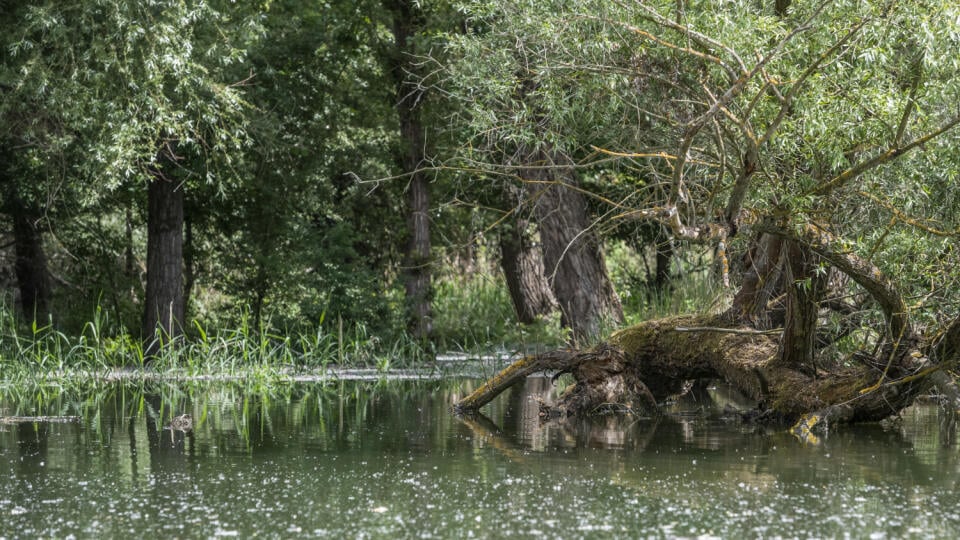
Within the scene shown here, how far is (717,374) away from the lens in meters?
10.2

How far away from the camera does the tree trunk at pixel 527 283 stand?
18422 mm

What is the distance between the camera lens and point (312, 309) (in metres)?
15.3

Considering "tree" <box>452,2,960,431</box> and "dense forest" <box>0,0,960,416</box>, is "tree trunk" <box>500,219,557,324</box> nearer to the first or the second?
"dense forest" <box>0,0,960,416</box>

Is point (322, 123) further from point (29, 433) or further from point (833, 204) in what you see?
point (833, 204)

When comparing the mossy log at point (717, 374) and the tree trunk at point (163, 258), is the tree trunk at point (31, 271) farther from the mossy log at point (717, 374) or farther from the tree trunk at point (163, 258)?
the mossy log at point (717, 374)

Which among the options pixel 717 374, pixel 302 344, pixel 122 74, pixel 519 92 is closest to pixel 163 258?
pixel 302 344

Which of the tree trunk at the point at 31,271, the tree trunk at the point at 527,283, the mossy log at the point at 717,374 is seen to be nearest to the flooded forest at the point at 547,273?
the mossy log at the point at 717,374

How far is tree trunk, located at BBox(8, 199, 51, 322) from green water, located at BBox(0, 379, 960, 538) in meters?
7.71

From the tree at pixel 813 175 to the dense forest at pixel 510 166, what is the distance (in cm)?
3

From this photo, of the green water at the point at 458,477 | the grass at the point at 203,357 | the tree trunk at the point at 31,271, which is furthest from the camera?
the tree trunk at the point at 31,271

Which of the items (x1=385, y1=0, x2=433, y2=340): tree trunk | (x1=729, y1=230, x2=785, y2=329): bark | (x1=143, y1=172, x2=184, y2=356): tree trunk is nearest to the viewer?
(x1=729, y1=230, x2=785, y2=329): bark

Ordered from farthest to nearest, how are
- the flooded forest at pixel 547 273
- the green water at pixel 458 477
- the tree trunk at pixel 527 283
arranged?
the tree trunk at pixel 527 283 < the flooded forest at pixel 547 273 < the green water at pixel 458 477

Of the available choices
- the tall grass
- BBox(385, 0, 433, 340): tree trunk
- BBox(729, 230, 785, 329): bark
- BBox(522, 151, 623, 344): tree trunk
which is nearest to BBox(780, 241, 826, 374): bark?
BBox(729, 230, 785, 329): bark

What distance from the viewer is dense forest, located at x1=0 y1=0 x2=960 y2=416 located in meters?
8.09
